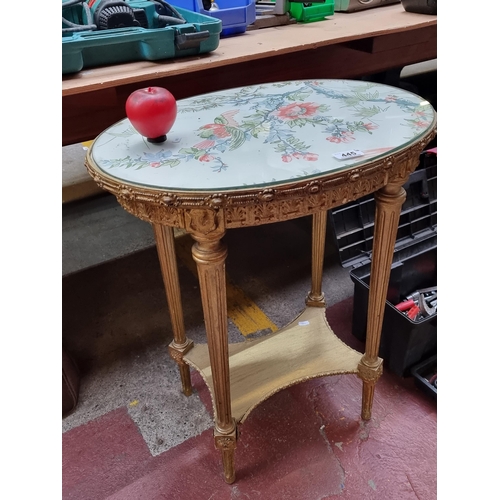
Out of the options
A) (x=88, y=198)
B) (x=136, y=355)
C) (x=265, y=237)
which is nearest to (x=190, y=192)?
(x=136, y=355)

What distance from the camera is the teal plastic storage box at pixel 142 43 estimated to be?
1175 mm

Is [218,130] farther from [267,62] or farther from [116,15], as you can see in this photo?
[267,62]

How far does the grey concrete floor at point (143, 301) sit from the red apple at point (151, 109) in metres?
0.83

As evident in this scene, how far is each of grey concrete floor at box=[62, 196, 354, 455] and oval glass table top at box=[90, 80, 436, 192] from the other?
79 cm

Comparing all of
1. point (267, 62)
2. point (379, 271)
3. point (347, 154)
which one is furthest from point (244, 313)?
point (347, 154)

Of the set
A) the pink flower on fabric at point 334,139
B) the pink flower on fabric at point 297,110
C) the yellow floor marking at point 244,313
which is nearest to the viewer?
the pink flower on fabric at point 334,139

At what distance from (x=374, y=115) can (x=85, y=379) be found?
1126mm

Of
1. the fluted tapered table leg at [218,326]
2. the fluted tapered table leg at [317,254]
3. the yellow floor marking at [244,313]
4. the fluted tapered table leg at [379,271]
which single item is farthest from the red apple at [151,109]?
the yellow floor marking at [244,313]

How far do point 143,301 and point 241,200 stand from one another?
1.12m

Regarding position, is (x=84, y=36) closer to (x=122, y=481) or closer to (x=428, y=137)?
(x=428, y=137)

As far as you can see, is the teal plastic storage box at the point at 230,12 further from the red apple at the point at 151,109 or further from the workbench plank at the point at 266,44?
the red apple at the point at 151,109

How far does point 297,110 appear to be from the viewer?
3.32 feet

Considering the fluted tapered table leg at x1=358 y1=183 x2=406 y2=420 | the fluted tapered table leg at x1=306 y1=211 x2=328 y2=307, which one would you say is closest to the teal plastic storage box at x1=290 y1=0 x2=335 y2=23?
the fluted tapered table leg at x1=306 y1=211 x2=328 y2=307

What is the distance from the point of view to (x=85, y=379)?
1.44m
